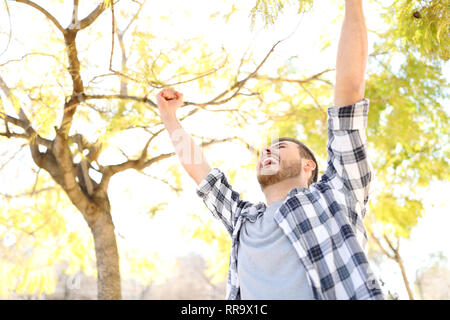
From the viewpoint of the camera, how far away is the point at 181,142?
1384 millimetres

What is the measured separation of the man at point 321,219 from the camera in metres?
0.97

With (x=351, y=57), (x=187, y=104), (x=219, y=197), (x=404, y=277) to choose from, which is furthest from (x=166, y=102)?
(x=404, y=277)

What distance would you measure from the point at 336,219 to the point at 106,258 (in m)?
2.34

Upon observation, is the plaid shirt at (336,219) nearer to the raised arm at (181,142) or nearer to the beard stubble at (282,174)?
the beard stubble at (282,174)

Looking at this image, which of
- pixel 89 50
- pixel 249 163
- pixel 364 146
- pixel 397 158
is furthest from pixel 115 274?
pixel 397 158

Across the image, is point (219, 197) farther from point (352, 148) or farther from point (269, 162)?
point (352, 148)

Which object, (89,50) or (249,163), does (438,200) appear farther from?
(89,50)

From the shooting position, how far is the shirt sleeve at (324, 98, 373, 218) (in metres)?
1.08

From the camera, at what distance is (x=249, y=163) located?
3.29m

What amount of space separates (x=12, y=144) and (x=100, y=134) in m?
0.73

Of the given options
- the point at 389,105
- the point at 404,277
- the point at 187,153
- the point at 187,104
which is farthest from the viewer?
the point at 404,277

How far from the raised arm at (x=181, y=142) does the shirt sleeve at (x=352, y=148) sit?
44 cm

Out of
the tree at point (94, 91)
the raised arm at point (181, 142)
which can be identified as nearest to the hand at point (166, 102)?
the raised arm at point (181, 142)
